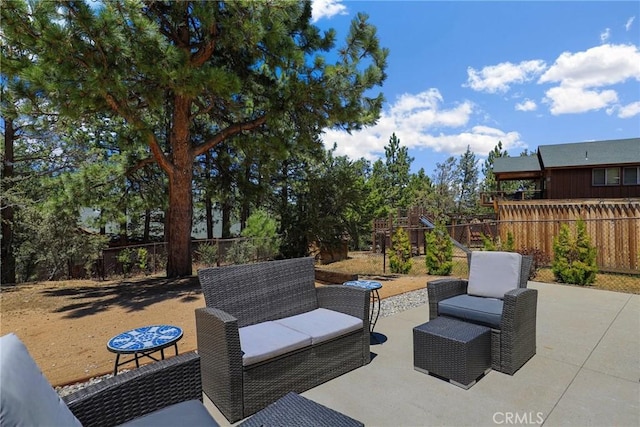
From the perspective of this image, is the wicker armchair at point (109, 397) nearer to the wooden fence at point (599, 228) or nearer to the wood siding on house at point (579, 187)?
the wooden fence at point (599, 228)

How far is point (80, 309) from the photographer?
17.1 feet

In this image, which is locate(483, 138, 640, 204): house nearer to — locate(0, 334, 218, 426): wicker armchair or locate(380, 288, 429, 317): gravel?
locate(380, 288, 429, 317): gravel

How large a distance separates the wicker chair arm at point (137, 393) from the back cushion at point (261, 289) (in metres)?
0.85

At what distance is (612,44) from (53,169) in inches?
595

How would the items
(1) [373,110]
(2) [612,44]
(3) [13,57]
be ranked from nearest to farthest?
1. (3) [13,57]
2. (2) [612,44]
3. (1) [373,110]

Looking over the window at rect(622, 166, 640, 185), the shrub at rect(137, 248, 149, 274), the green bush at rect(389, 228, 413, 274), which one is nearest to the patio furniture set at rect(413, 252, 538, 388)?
the green bush at rect(389, 228, 413, 274)

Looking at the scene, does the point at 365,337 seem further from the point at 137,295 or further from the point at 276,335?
the point at 137,295

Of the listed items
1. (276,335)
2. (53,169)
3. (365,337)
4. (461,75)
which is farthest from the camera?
(461,75)

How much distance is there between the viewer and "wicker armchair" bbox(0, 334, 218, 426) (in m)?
0.97

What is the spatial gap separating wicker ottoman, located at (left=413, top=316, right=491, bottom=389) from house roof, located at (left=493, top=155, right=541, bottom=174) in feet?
51.9

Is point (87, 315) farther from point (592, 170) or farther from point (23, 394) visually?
point (592, 170)

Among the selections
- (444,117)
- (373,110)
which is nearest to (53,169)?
(373,110)

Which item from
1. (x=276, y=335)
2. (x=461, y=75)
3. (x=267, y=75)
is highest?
(x=461, y=75)

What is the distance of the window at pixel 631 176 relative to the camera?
1345cm
